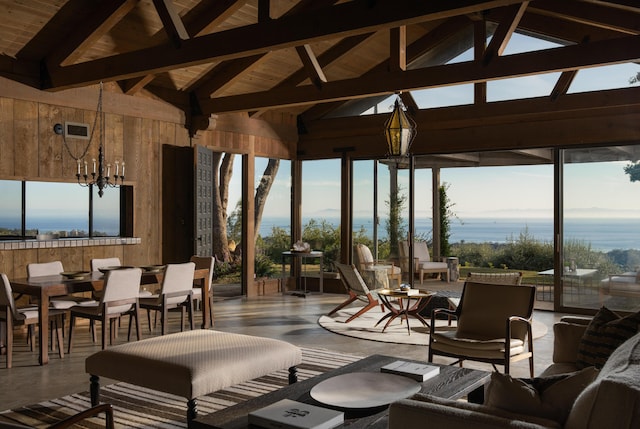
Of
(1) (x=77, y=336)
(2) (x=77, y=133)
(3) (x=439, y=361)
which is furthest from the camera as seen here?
(2) (x=77, y=133)

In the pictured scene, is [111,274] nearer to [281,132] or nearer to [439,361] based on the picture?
[439,361]

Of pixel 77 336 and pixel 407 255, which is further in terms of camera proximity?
pixel 407 255

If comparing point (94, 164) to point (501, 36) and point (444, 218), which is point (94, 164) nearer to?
point (501, 36)

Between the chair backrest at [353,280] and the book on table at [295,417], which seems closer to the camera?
the book on table at [295,417]

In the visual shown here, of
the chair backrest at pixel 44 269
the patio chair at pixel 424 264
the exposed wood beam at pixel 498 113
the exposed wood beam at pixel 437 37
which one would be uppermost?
the exposed wood beam at pixel 437 37

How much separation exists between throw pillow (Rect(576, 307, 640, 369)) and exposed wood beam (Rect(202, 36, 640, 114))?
127 inches

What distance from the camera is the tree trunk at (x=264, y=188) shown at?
10.3m

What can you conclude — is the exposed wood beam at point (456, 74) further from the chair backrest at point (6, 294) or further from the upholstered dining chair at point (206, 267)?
the chair backrest at point (6, 294)

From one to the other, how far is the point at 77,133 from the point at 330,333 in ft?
12.4

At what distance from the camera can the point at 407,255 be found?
32.9 feet

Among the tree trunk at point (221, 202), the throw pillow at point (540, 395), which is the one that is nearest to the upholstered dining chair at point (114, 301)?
the throw pillow at point (540, 395)

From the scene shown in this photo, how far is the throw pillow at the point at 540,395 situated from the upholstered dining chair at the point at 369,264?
7022 mm

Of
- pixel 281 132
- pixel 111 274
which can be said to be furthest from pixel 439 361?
pixel 281 132

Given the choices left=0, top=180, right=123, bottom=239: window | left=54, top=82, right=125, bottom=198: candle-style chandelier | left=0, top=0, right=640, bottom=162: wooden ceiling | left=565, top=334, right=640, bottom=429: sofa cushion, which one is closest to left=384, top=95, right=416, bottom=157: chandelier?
left=0, top=0, right=640, bottom=162: wooden ceiling
